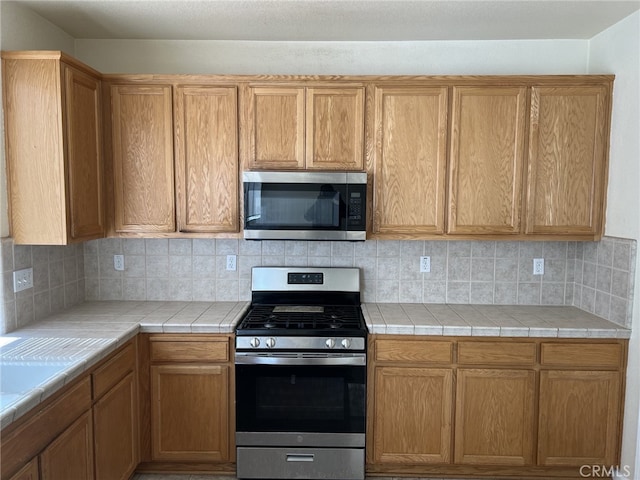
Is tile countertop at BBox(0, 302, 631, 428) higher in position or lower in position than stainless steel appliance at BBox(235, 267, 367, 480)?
higher

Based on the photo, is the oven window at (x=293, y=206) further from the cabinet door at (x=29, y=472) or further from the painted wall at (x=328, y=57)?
A: the cabinet door at (x=29, y=472)

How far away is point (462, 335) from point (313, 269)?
3.37ft

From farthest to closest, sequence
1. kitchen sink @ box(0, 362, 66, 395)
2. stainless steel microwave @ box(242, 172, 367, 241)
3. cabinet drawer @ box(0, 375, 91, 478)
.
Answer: stainless steel microwave @ box(242, 172, 367, 241)
kitchen sink @ box(0, 362, 66, 395)
cabinet drawer @ box(0, 375, 91, 478)

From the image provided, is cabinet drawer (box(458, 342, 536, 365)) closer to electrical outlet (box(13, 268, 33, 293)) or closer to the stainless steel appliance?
the stainless steel appliance

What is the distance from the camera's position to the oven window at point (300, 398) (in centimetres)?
233

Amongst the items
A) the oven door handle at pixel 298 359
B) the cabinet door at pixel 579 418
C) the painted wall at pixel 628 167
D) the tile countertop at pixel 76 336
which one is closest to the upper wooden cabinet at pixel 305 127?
the tile countertop at pixel 76 336

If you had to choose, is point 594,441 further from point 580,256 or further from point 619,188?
point 619,188

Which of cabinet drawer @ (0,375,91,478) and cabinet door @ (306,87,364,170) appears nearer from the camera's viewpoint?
cabinet drawer @ (0,375,91,478)

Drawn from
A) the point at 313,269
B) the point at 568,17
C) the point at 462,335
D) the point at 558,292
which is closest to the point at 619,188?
the point at 558,292

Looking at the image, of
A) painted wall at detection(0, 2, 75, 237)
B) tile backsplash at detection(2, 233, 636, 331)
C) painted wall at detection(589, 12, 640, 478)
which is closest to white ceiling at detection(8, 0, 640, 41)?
painted wall at detection(0, 2, 75, 237)

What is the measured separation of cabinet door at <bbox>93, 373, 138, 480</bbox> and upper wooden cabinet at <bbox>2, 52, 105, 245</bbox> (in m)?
0.84

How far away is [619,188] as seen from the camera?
237 centimetres

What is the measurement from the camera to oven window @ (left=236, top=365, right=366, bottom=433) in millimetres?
2326

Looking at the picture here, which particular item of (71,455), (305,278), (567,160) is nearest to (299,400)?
(305,278)
